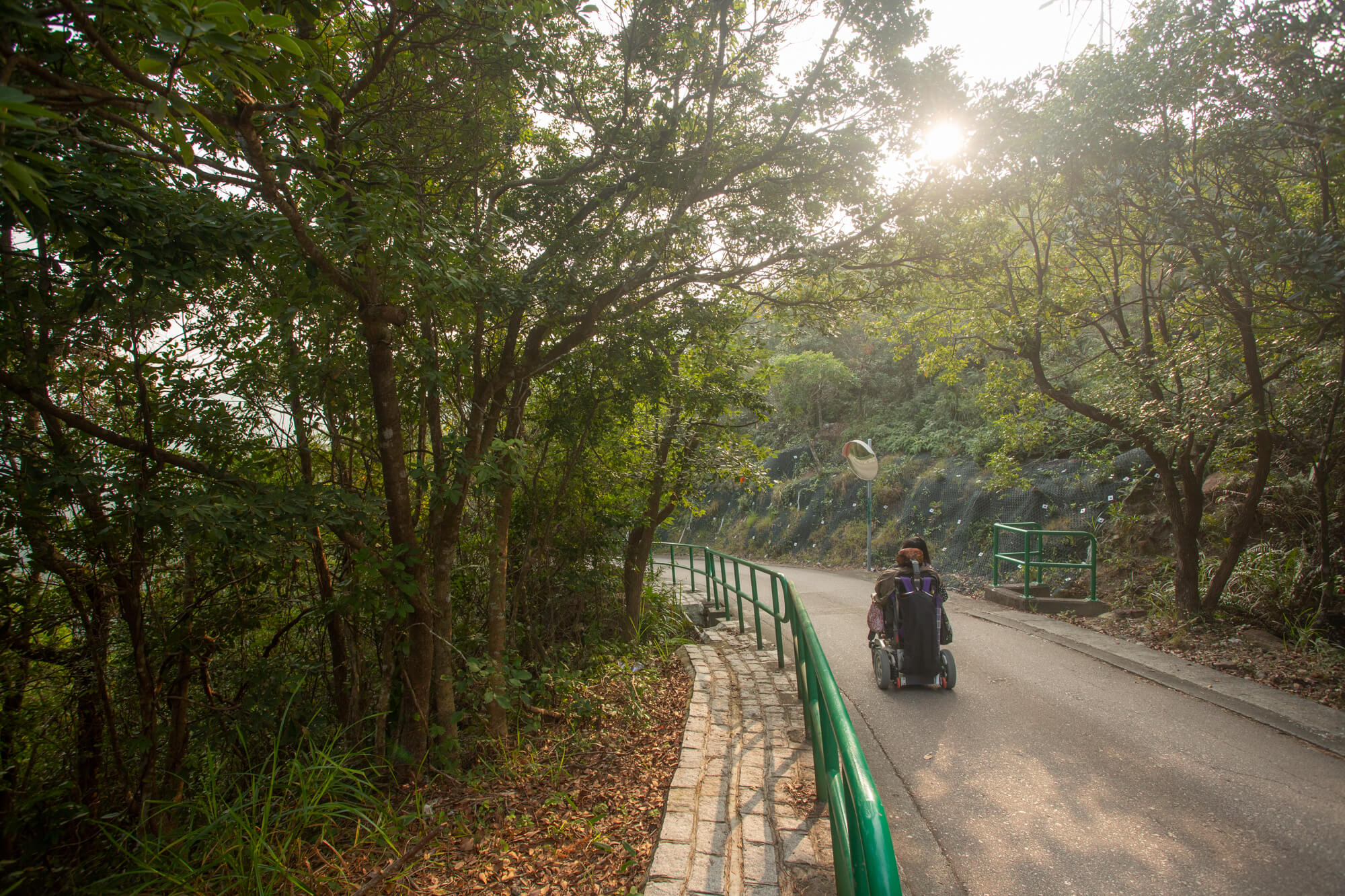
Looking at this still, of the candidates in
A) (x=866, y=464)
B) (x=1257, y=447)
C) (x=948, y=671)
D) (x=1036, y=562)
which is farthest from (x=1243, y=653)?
(x=866, y=464)

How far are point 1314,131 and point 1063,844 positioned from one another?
6190 millimetres

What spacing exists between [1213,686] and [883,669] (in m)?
2.82

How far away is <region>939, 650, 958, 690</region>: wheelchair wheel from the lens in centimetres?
599

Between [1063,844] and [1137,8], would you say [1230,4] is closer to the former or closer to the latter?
[1137,8]

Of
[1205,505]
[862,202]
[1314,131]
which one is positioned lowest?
[1205,505]

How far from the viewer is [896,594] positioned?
19.7 feet

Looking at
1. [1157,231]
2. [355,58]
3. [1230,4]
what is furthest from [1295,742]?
[355,58]

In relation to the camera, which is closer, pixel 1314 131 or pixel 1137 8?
pixel 1314 131

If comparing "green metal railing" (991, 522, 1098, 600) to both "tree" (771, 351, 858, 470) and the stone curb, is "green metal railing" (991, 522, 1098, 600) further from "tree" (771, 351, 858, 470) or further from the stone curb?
"tree" (771, 351, 858, 470)

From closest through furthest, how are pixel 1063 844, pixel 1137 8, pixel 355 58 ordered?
pixel 1063 844
pixel 355 58
pixel 1137 8

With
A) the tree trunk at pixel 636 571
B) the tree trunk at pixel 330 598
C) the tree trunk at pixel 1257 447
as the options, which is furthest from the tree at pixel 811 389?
the tree trunk at pixel 330 598

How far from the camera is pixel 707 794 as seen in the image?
12.4 feet

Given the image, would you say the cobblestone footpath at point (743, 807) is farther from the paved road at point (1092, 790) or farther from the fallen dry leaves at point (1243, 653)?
the fallen dry leaves at point (1243, 653)

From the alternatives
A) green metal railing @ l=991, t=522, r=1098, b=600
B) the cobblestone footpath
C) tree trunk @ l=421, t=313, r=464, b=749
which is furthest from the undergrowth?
green metal railing @ l=991, t=522, r=1098, b=600
